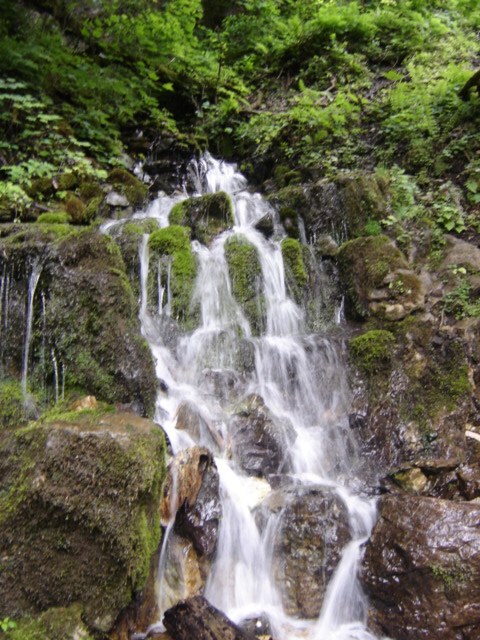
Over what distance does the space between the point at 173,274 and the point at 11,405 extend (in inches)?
141

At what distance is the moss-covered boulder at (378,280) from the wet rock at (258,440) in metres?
2.23

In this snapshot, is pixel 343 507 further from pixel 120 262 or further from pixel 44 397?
pixel 120 262

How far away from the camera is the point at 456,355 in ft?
18.7

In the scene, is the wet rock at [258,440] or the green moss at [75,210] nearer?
the wet rock at [258,440]

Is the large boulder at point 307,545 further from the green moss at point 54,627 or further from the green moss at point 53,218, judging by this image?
the green moss at point 53,218

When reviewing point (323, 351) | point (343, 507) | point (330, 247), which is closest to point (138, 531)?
point (343, 507)

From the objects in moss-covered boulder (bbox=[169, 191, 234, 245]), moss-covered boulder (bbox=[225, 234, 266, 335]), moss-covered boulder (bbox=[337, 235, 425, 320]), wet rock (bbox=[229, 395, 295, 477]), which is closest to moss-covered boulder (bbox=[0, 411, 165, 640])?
wet rock (bbox=[229, 395, 295, 477])

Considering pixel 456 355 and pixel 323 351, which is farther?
pixel 323 351

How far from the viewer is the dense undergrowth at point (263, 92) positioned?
7.84 metres

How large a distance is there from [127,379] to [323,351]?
2.92 meters

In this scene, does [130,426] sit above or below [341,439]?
above

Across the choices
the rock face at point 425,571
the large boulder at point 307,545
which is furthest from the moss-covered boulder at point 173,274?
the rock face at point 425,571

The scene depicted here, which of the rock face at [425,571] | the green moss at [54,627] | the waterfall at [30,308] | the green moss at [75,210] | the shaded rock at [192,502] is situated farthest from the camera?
the green moss at [75,210]

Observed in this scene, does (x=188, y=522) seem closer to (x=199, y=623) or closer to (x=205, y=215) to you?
(x=199, y=623)
